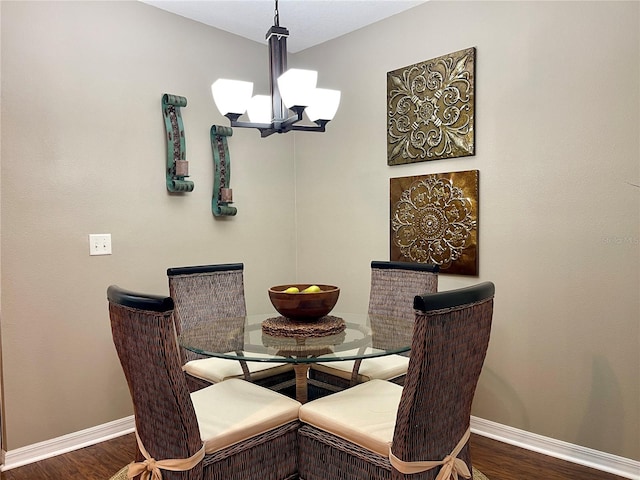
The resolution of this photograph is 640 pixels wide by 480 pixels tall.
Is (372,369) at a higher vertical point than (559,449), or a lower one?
→ higher

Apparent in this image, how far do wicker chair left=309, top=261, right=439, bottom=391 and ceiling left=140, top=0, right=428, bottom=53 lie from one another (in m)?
1.64

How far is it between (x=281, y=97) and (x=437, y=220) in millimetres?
1381

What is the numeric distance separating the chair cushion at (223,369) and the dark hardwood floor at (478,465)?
653mm

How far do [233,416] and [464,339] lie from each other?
885 millimetres

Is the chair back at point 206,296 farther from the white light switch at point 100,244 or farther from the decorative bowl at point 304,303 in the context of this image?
the white light switch at point 100,244

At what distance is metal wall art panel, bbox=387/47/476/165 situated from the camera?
2.84 meters

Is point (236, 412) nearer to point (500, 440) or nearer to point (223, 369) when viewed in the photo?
point (223, 369)

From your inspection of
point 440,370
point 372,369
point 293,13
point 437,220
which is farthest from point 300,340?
point 293,13

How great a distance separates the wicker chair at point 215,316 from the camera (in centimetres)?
236

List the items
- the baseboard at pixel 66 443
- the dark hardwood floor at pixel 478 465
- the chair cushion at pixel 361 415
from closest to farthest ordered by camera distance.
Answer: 1. the chair cushion at pixel 361 415
2. the dark hardwood floor at pixel 478 465
3. the baseboard at pixel 66 443

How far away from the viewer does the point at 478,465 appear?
2482 millimetres

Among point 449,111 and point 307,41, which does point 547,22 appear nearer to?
point 449,111

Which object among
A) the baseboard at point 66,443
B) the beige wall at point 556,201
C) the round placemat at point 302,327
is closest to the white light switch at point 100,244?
the baseboard at point 66,443

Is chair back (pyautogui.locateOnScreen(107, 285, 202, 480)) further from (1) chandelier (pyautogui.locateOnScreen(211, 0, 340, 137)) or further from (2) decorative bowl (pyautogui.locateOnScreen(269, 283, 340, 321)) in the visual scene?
(1) chandelier (pyautogui.locateOnScreen(211, 0, 340, 137))
